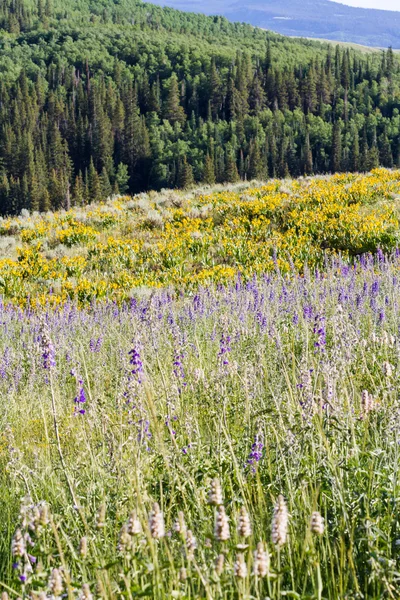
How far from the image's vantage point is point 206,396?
354cm

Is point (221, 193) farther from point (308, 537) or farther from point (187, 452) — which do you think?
point (308, 537)

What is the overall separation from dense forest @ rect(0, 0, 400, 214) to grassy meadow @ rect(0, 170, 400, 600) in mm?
64424

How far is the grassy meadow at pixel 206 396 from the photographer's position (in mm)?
1860

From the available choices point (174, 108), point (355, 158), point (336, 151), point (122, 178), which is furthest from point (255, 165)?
point (174, 108)

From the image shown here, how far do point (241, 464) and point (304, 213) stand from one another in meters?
10.3

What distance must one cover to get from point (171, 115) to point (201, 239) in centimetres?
10935

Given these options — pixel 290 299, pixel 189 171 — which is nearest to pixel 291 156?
pixel 189 171

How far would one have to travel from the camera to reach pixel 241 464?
2861 mm

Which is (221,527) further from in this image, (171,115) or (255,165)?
(171,115)

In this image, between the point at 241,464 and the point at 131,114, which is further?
the point at 131,114

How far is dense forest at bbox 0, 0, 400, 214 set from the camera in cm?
9062

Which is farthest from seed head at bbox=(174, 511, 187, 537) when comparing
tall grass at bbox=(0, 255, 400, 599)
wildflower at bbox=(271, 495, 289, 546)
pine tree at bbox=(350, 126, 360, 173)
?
pine tree at bbox=(350, 126, 360, 173)

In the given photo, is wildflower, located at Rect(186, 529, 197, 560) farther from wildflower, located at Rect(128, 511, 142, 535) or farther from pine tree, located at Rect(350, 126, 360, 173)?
pine tree, located at Rect(350, 126, 360, 173)

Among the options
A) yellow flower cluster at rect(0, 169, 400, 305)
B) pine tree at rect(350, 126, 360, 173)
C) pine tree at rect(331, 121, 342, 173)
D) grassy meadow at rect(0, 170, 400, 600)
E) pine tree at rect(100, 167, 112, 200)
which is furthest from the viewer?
pine tree at rect(331, 121, 342, 173)
